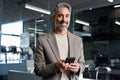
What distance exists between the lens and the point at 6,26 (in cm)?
988

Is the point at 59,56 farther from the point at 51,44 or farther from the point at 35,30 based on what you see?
the point at 35,30

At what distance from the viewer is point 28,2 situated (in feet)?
33.9

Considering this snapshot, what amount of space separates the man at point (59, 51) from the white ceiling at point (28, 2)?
7.95m

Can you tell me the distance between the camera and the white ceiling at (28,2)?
31.9ft

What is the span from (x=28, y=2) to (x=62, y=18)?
9161 mm

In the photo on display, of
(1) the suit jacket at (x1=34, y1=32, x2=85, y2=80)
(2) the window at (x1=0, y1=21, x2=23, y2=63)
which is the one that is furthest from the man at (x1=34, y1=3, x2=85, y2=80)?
(2) the window at (x1=0, y1=21, x2=23, y2=63)

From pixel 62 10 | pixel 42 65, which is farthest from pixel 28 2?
pixel 42 65

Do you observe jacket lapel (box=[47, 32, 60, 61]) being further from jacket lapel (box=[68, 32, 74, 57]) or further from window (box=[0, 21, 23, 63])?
window (box=[0, 21, 23, 63])

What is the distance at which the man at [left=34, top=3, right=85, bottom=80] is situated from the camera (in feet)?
4.56

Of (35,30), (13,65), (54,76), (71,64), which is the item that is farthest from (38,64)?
(35,30)

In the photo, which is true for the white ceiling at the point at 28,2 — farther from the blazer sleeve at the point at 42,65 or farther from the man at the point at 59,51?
the blazer sleeve at the point at 42,65

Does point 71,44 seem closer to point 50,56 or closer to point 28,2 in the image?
point 50,56

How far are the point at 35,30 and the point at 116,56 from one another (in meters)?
4.51

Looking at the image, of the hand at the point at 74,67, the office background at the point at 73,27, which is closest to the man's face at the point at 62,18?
the hand at the point at 74,67
